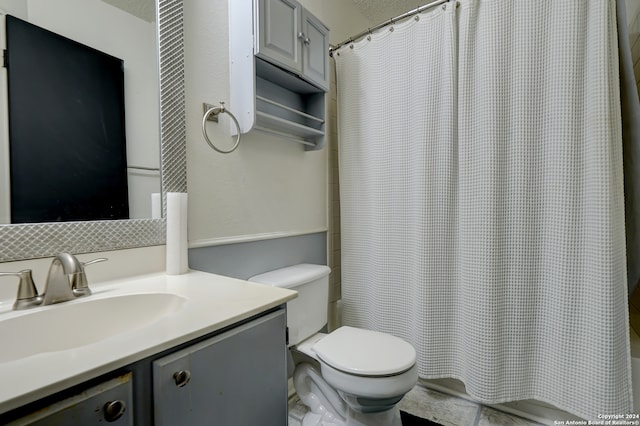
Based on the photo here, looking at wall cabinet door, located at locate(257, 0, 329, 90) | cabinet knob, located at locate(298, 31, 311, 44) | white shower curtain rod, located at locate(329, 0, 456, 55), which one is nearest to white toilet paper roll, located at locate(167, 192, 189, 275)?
wall cabinet door, located at locate(257, 0, 329, 90)

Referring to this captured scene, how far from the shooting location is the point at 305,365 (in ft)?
4.71

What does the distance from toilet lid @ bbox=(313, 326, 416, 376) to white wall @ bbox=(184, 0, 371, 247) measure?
1.95 ft

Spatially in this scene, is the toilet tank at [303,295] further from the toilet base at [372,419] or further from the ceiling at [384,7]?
the ceiling at [384,7]

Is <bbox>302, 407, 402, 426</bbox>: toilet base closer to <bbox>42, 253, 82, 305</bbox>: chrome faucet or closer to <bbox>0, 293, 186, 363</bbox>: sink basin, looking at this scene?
<bbox>0, 293, 186, 363</bbox>: sink basin

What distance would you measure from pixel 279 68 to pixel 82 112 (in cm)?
78

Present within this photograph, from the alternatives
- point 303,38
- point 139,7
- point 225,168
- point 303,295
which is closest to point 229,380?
point 303,295

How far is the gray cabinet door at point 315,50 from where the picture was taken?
1.43 meters

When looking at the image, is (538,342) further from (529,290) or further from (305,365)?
(305,365)

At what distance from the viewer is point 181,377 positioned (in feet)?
1.92

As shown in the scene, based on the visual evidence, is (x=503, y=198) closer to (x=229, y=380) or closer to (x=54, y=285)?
(x=229, y=380)

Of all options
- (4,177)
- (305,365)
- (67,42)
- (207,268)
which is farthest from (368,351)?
(67,42)

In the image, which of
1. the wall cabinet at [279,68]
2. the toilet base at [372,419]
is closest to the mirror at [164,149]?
the wall cabinet at [279,68]

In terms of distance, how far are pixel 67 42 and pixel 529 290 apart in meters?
1.92

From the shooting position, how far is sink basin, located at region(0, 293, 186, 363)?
651 millimetres
